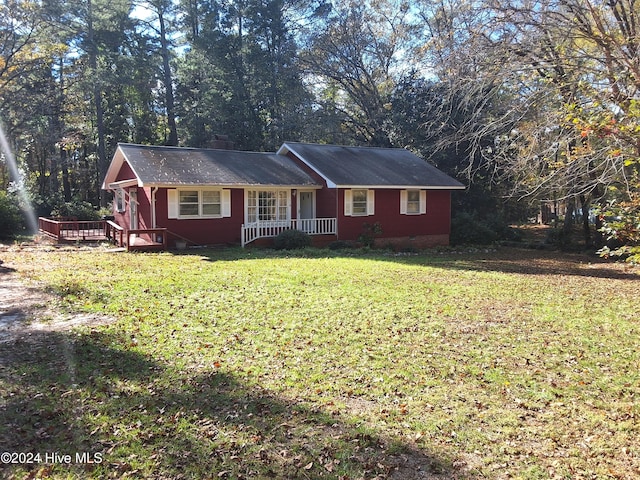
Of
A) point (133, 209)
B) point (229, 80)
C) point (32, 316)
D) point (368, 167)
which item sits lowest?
point (32, 316)

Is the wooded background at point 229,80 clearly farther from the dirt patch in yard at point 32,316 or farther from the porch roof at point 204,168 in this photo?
the dirt patch in yard at point 32,316

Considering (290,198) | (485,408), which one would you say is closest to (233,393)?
(485,408)

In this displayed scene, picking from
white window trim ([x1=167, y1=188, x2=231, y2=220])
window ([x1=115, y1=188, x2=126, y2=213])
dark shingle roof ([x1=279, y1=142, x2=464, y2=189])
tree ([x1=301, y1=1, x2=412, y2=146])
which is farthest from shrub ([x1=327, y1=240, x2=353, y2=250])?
tree ([x1=301, y1=1, x2=412, y2=146])

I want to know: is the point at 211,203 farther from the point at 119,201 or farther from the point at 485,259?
the point at 485,259

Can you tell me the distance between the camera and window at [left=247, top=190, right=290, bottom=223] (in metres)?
19.0

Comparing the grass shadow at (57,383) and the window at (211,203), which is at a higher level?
the window at (211,203)

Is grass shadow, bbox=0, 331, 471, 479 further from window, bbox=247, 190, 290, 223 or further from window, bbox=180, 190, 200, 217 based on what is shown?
window, bbox=247, 190, 290, 223

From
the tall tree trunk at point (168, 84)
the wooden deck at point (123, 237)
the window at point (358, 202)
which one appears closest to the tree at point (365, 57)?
the tall tree trunk at point (168, 84)

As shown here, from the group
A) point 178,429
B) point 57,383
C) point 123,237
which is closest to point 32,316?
point 57,383

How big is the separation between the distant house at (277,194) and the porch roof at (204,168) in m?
0.04

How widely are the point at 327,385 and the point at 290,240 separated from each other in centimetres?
1281

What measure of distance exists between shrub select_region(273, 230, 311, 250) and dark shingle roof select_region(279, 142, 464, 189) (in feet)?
8.84

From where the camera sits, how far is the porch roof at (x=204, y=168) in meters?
16.9

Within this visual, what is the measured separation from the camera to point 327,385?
4.88m
